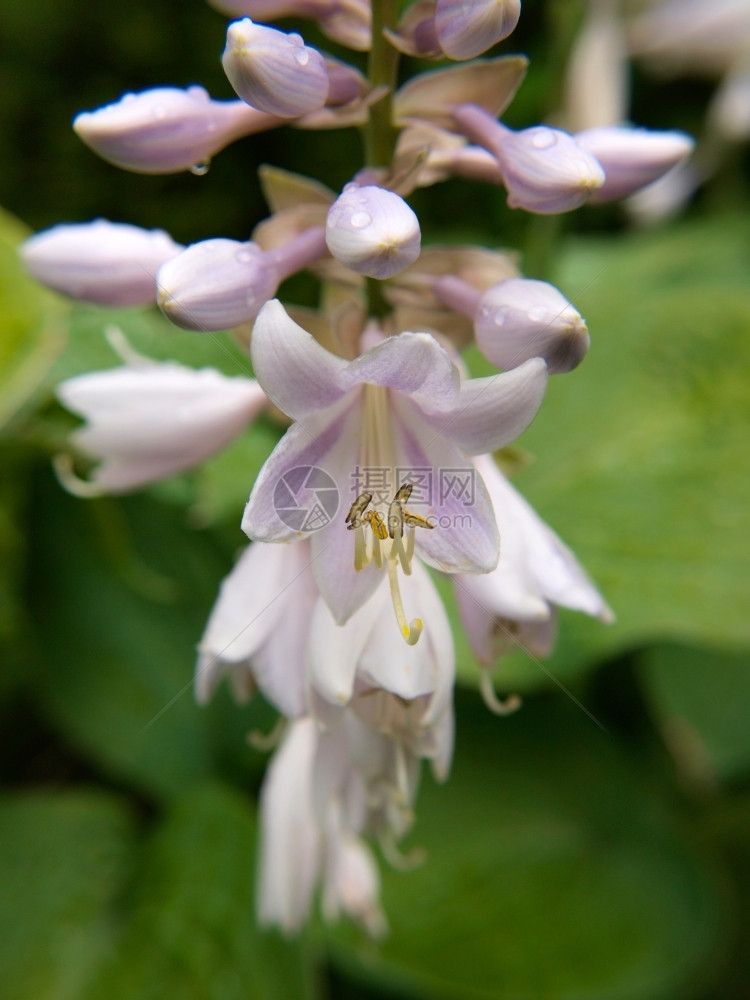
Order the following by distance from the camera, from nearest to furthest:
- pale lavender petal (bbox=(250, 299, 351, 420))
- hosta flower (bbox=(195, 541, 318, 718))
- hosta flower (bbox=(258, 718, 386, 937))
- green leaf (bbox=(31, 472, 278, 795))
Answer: pale lavender petal (bbox=(250, 299, 351, 420)) → hosta flower (bbox=(195, 541, 318, 718)) → hosta flower (bbox=(258, 718, 386, 937)) → green leaf (bbox=(31, 472, 278, 795))

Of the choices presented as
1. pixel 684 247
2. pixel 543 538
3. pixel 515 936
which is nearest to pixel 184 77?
pixel 684 247

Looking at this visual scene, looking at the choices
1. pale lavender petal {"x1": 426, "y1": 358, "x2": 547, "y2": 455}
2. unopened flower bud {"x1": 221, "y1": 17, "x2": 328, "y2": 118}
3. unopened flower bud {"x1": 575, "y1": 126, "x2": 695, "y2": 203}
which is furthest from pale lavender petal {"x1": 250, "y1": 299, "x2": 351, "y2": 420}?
unopened flower bud {"x1": 575, "y1": 126, "x2": 695, "y2": 203}

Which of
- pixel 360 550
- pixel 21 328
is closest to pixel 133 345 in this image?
pixel 21 328

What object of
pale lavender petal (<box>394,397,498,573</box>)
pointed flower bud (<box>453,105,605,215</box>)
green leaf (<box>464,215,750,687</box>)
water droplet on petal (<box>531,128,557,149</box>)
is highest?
water droplet on petal (<box>531,128,557,149</box>)

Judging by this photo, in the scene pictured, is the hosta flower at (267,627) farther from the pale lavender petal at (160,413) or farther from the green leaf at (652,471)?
the green leaf at (652,471)

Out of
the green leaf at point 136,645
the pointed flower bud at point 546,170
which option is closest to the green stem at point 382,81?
the pointed flower bud at point 546,170

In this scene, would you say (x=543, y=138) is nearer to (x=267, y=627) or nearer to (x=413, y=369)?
(x=413, y=369)

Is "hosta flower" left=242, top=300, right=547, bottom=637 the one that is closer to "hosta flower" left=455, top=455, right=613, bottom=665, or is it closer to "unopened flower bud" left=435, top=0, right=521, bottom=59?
"hosta flower" left=455, top=455, right=613, bottom=665
